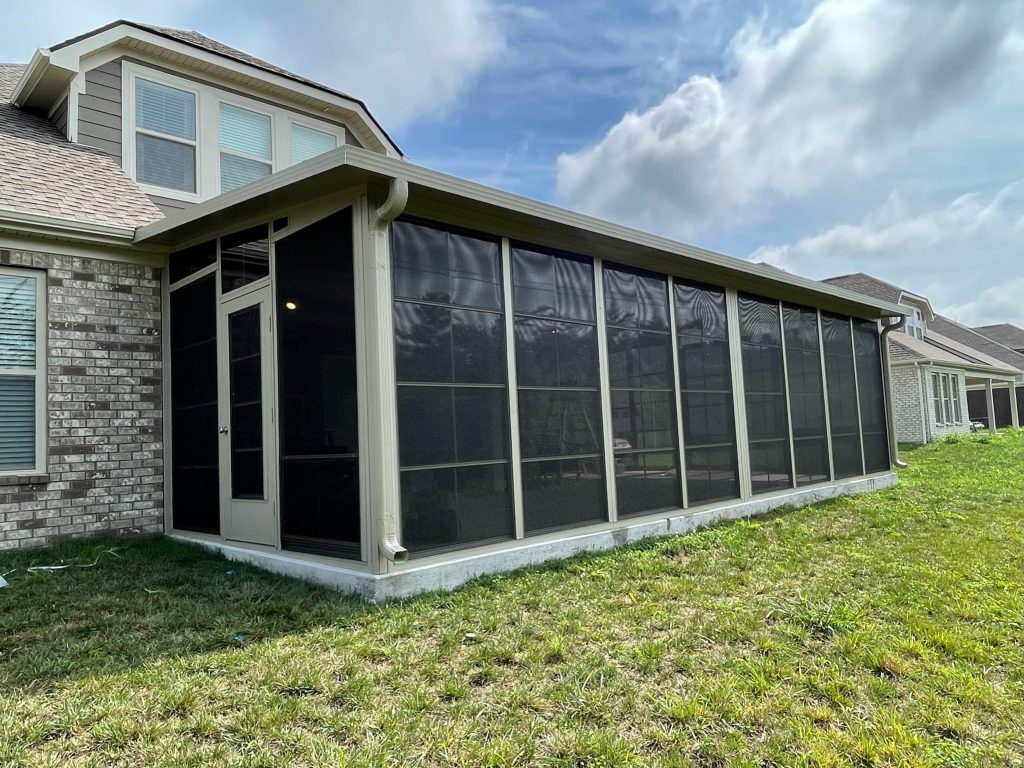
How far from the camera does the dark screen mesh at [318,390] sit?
4.19m

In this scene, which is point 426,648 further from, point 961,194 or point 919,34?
point 961,194

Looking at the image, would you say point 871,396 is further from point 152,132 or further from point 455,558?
point 152,132

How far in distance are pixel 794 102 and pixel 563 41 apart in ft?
12.2

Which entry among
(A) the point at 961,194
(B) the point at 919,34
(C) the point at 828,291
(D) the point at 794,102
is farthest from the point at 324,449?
(A) the point at 961,194

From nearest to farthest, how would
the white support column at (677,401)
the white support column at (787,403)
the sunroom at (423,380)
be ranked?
the sunroom at (423,380)
the white support column at (677,401)
the white support column at (787,403)

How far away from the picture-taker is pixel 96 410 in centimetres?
539

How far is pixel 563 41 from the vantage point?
8.11 metres

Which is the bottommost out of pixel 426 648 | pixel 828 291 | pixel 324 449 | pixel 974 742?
pixel 974 742

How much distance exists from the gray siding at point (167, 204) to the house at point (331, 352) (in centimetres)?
6

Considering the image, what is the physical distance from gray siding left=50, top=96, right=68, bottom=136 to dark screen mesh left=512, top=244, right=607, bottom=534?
5.36 metres

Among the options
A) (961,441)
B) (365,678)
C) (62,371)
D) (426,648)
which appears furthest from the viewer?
(961,441)

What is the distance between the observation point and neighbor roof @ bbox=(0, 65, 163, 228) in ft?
17.7

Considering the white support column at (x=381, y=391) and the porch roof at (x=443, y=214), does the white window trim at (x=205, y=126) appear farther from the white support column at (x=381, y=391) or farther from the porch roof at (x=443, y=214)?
the white support column at (x=381, y=391)

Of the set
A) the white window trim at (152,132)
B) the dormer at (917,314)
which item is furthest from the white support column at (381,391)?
the dormer at (917,314)
